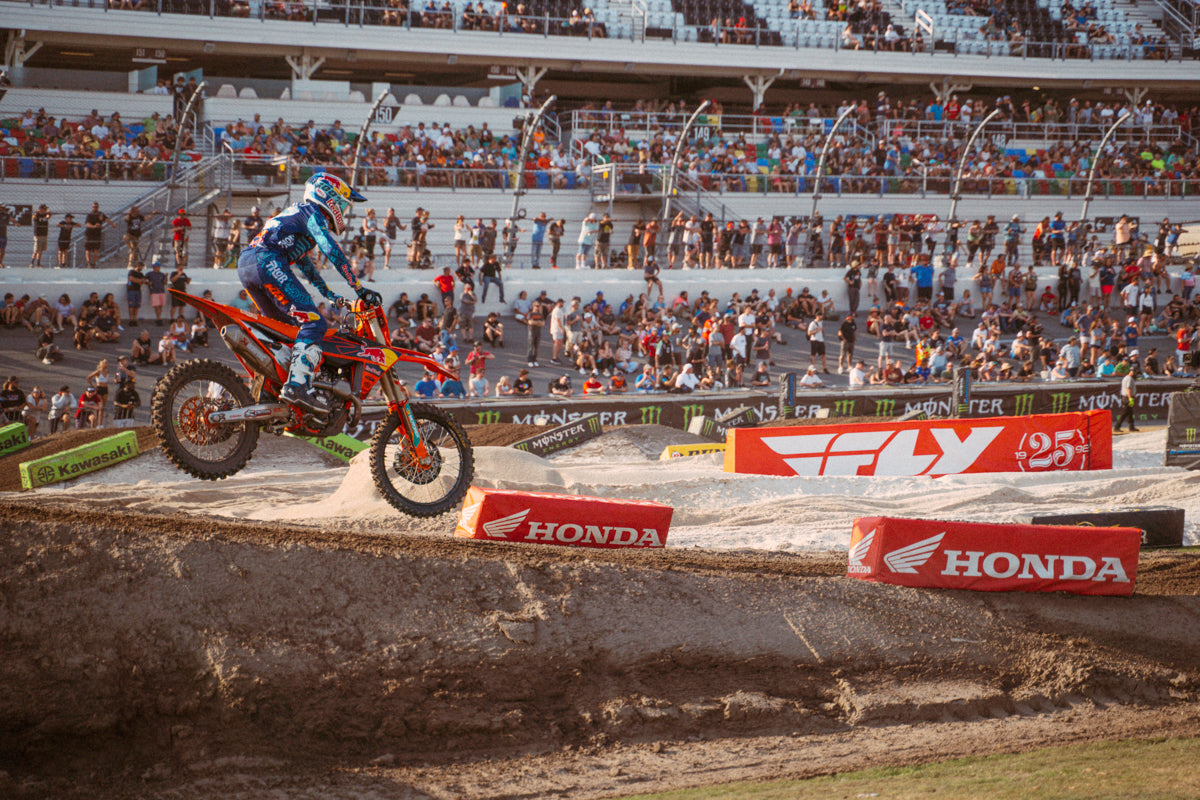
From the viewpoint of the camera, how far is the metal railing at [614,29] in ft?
105

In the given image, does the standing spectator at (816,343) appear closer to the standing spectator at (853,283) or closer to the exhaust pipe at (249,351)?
the standing spectator at (853,283)

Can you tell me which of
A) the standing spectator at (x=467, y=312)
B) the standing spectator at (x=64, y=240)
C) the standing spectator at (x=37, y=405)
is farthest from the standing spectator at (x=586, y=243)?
the standing spectator at (x=37, y=405)

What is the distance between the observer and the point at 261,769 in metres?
6.50

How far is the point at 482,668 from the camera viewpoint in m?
7.30

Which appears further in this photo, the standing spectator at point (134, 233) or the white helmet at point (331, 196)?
the standing spectator at point (134, 233)

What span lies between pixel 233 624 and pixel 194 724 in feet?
2.09

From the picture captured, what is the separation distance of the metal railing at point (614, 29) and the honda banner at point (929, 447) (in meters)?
22.7

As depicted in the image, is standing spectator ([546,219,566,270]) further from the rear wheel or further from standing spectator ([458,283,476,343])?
the rear wheel

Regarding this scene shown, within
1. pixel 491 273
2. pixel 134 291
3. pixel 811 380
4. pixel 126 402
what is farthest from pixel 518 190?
pixel 126 402

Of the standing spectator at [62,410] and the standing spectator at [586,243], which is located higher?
the standing spectator at [586,243]

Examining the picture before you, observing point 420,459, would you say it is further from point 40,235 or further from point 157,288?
point 40,235

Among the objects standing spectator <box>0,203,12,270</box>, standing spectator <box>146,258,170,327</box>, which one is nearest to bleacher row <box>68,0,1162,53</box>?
standing spectator <box>0,203,12,270</box>

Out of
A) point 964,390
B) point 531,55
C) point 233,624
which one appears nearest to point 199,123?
point 531,55

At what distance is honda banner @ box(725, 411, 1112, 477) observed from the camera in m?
15.6
